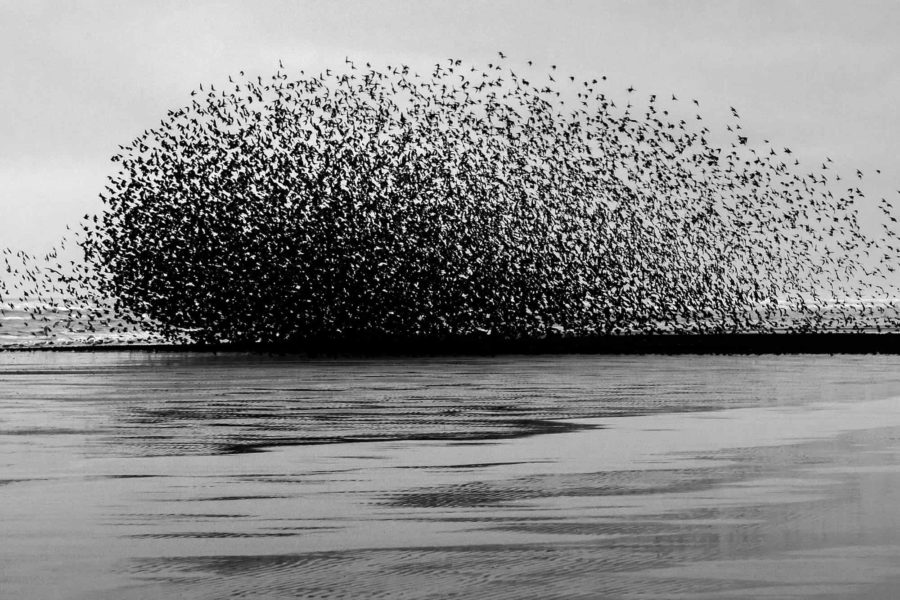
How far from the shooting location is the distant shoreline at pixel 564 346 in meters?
32.4

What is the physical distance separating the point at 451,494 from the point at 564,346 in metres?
24.4

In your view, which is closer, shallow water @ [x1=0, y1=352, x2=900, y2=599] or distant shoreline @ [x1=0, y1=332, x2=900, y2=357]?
shallow water @ [x1=0, y1=352, x2=900, y2=599]

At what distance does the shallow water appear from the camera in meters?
6.71

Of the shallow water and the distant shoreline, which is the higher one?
the distant shoreline

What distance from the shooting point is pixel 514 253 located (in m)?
37.7

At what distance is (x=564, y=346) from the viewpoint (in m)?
33.8

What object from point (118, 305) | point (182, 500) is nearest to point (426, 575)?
point (182, 500)

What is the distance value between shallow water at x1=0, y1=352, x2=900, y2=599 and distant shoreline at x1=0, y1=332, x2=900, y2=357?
506 inches

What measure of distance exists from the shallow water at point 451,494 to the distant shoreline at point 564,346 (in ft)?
42.2

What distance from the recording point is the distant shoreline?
32.4m

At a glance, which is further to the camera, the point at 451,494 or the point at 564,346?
the point at 564,346

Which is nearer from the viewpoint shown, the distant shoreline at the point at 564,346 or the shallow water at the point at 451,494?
the shallow water at the point at 451,494

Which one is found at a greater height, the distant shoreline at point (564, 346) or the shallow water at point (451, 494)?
the distant shoreline at point (564, 346)

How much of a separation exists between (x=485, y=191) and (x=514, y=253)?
5.54 feet
